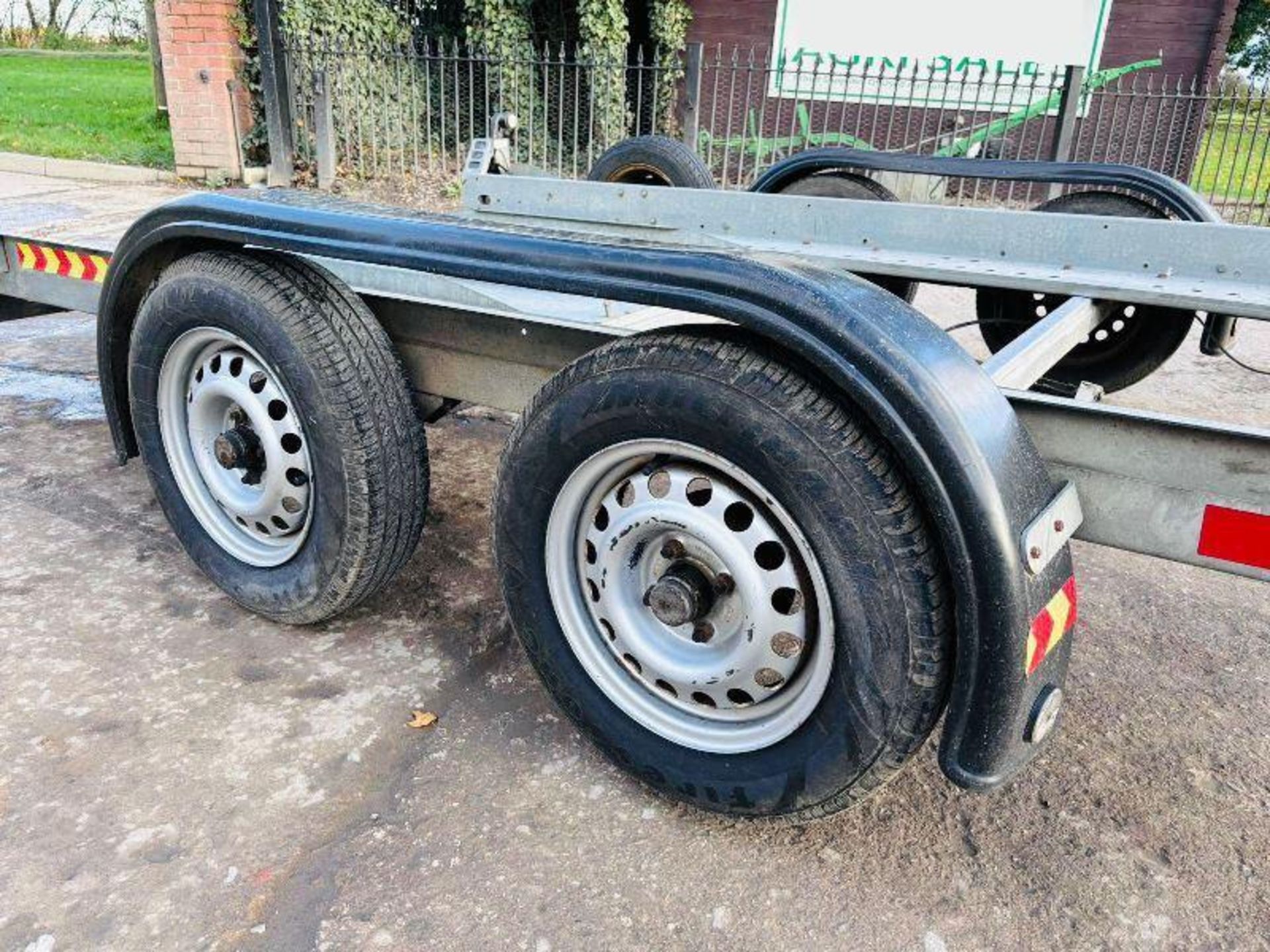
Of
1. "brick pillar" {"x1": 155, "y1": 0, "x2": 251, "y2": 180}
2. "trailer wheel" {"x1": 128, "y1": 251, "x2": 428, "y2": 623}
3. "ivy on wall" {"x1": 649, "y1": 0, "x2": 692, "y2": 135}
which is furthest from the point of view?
"ivy on wall" {"x1": 649, "y1": 0, "x2": 692, "y2": 135}

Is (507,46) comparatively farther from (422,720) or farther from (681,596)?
(681,596)

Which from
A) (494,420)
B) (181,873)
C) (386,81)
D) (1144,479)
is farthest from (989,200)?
(181,873)

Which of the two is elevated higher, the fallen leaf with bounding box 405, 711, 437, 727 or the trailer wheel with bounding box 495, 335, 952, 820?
the trailer wheel with bounding box 495, 335, 952, 820

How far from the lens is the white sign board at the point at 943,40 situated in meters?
13.3

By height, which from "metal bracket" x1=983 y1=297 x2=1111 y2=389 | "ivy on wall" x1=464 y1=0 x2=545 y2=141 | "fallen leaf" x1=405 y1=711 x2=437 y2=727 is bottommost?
"fallen leaf" x1=405 y1=711 x2=437 y2=727

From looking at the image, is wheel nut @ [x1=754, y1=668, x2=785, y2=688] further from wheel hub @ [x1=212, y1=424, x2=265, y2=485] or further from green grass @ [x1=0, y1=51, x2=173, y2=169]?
green grass @ [x1=0, y1=51, x2=173, y2=169]

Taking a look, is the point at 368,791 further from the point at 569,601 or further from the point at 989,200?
the point at 989,200

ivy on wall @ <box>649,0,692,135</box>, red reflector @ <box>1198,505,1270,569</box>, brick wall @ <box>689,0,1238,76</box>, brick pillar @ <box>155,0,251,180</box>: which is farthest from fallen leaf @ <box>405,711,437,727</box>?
brick wall @ <box>689,0,1238,76</box>

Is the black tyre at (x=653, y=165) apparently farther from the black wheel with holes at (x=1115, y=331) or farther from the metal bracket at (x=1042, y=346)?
the metal bracket at (x=1042, y=346)

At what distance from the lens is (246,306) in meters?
2.53

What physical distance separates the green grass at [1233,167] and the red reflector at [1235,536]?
Result: 10311 mm

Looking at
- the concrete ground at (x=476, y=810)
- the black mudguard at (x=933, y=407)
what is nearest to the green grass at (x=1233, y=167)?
the concrete ground at (x=476, y=810)

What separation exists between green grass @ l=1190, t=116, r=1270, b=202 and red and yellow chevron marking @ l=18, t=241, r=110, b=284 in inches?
422

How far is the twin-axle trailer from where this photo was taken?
1.74 metres
